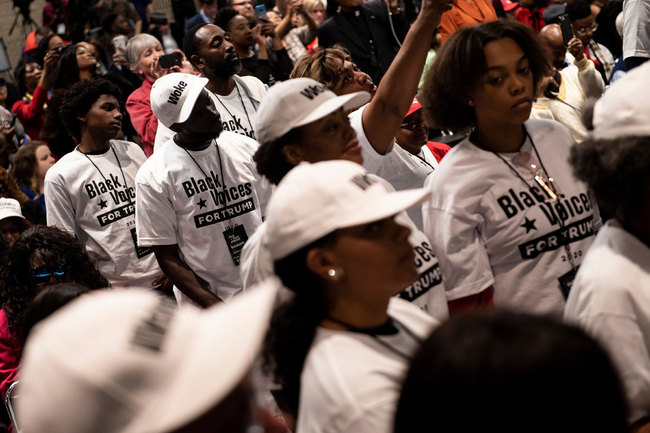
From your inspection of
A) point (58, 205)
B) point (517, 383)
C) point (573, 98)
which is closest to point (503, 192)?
point (517, 383)

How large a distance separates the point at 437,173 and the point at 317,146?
418mm

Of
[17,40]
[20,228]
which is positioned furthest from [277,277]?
[17,40]

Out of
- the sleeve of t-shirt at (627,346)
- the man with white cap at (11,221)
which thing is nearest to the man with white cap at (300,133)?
the sleeve of t-shirt at (627,346)

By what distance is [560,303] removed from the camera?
2.78 meters

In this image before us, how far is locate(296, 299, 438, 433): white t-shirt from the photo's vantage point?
5.94 ft

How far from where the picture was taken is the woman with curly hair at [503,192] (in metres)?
2.77

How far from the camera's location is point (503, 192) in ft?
9.19

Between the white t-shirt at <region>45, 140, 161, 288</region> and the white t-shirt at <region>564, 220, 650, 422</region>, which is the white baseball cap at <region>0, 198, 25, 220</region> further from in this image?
the white t-shirt at <region>564, 220, 650, 422</region>

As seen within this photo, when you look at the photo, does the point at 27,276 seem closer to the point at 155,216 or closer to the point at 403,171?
the point at 155,216

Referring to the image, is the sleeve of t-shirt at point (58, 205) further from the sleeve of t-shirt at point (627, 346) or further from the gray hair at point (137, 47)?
the sleeve of t-shirt at point (627, 346)

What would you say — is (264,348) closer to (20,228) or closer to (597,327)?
(597,327)

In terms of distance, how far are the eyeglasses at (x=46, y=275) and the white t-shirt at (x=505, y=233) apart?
1.77m

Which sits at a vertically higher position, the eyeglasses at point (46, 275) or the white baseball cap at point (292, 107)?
the white baseball cap at point (292, 107)

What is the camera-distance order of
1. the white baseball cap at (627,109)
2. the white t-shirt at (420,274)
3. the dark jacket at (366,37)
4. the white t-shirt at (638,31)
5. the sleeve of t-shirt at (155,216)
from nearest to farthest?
the white baseball cap at (627,109)
the white t-shirt at (420,274)
the sleeve of t-shirt at (155,216)
the white t-shirt at (638,31)
the dark jacket at (366,37)
